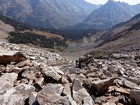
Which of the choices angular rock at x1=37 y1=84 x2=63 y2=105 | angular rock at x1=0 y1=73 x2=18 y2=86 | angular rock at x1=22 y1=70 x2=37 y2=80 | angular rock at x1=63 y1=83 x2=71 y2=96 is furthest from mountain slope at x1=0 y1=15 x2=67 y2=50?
angular rock at x1=37 y1=84 x2=63 y2=105

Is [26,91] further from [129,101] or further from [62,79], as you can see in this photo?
[129,101]

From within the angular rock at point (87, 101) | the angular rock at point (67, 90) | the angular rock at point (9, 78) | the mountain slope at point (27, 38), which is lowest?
the angular rock at point (87, 101)

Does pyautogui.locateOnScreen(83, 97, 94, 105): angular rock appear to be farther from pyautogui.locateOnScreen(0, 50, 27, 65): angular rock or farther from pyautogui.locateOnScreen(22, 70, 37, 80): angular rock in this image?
pyautogui.locateOnScreen(0, 50, 27, 65): angular rock

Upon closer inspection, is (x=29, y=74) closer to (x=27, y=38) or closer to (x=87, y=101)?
(x=87, y=101)

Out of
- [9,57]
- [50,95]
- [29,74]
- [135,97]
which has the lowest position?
[135,97]

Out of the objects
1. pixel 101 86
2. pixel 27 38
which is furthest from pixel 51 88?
pixel 27 38

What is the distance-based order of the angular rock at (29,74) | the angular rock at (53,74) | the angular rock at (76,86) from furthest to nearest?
the angular rock at (29,74), the angular rock at (53,74), the angular rock at (76,86)

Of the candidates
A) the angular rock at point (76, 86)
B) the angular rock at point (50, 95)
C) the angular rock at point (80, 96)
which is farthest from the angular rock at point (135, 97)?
the angular rock at point (50, 95)

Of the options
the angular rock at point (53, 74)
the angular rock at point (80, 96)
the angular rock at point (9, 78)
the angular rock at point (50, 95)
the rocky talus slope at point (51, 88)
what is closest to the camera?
the angular rock at point (50, 95)

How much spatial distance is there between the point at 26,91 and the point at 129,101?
3447mm

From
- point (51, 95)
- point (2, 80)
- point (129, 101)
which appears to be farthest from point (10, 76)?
point (129, 101)

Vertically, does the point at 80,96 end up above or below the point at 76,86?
below

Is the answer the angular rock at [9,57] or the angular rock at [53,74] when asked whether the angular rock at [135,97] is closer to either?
the angular rock at [53,74]

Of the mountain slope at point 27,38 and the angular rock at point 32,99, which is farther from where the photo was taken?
the mountain slope at point 27,38
